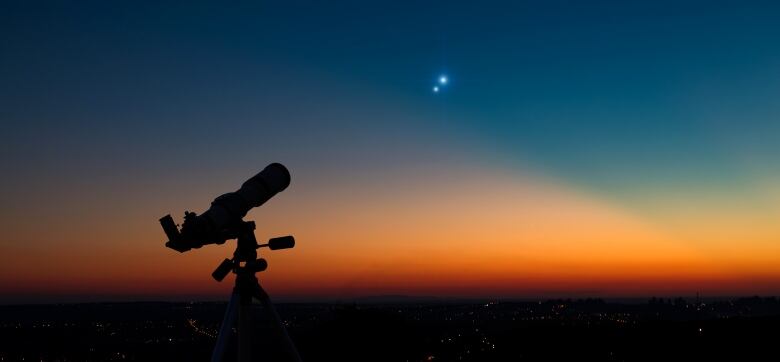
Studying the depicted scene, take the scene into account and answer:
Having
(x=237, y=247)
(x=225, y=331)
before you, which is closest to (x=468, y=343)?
(x=237, y=247)

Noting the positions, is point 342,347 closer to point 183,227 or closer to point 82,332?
point 183,227

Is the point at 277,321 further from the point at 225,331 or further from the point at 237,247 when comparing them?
the point at 237,247

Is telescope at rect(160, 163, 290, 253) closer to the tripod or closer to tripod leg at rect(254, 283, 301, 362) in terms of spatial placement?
the tripod

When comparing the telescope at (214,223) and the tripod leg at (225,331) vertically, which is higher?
the telescope at (214,223)

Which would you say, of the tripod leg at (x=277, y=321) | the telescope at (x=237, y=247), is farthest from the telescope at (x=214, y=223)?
the tripod leg at (x=277, y=321)

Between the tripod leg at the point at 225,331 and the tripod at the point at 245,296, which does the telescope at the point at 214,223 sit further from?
the tripod leg at the point at 225,331

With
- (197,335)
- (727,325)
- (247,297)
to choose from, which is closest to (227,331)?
(247,297)

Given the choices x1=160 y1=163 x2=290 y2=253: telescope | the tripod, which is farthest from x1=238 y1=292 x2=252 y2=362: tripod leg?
x1=160 y1=163 x2=290 y2=253: telescope
